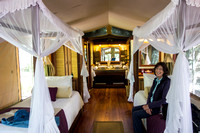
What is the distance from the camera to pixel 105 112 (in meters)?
3.25

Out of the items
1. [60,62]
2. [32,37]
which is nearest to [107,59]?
[60,62]

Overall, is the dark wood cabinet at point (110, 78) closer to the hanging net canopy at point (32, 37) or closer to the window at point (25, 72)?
the window at point (25, 72)

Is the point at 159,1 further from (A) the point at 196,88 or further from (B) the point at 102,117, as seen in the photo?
(B) the point at 102,117

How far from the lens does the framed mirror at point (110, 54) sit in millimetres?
6090

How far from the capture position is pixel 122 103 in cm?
386

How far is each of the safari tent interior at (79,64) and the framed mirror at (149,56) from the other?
30 millimetres

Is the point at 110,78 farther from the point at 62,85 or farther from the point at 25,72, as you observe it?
the point at 25,72

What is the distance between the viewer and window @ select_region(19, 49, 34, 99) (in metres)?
3.59

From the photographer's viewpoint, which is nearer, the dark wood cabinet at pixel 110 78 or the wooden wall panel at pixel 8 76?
the wooden wall panel at pixel 8 76

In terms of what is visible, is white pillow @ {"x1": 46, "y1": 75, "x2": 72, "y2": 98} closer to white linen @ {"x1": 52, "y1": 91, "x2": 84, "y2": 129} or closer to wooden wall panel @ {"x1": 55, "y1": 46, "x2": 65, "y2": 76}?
white linen @ {"x1": 52, "y1": 91, "x2": 84, "y2": 129}

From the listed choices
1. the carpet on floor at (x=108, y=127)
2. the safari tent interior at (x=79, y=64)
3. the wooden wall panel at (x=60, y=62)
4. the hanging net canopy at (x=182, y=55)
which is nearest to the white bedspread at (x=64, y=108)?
the safari tent interior at (x=79, y=64)

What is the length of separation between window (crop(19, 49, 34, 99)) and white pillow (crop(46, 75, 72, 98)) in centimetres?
123

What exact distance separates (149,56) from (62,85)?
A: 283 cm

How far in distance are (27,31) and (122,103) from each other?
3232 mm
